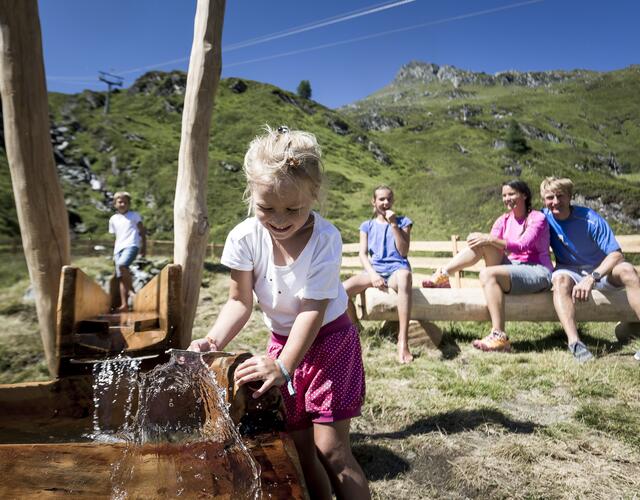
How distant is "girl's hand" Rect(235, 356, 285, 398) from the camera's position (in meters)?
1.17

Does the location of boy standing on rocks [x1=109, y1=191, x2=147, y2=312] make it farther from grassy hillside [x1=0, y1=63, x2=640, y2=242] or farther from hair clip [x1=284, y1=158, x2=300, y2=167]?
hair clip [x1=284, y1=158, x2=300, y2=167]

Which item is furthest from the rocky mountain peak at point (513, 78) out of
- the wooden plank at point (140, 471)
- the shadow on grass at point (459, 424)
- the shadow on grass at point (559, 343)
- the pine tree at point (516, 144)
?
the wooden plank at point (140, 471)

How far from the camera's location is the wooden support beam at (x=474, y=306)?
4.37 m

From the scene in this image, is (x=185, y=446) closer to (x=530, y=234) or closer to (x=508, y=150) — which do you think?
(x=530, y=234)

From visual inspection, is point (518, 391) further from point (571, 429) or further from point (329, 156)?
point (329, 156)

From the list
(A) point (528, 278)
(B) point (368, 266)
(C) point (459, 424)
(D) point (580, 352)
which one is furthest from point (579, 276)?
(C) point (459, 424)

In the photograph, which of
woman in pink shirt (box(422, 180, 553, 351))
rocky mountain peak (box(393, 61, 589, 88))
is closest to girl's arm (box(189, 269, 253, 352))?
woman in pink shirt (box(422, 180, 553, 351))

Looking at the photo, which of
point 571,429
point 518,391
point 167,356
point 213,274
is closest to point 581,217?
point 518,391

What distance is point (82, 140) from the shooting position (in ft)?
115

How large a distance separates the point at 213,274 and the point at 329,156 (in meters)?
31.3

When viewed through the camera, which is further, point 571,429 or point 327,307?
point 571,429

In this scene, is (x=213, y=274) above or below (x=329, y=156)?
below

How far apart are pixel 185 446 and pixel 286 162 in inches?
34.8

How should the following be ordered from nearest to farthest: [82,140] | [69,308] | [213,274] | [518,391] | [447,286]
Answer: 1. [69,308]
2. [518,391]
3. [447,286]
4. [213,274]
5. [82,140]
